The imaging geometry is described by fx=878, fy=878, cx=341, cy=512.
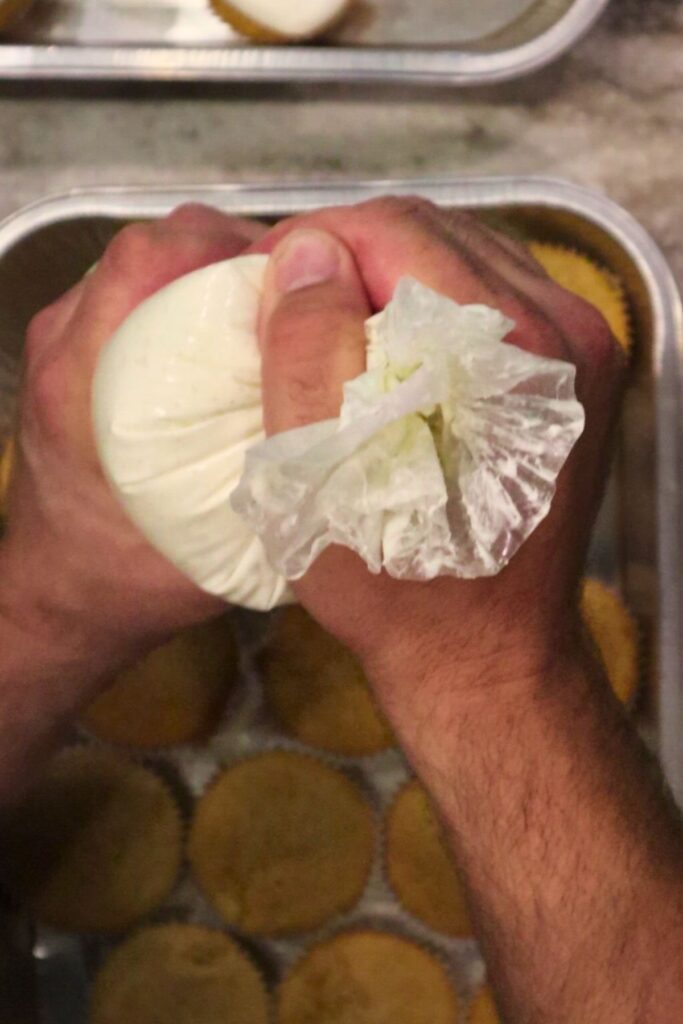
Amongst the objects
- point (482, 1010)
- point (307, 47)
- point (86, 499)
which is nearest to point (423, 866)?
point (482, 1010)

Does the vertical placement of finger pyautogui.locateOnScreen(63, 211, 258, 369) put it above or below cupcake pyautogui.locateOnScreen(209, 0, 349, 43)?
below

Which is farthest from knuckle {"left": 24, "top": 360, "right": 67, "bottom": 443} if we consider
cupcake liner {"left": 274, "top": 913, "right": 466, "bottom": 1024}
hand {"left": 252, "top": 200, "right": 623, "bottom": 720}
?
cupcake liner {"left": 274, "top": 913, "right": 466, "bottom": 1024}

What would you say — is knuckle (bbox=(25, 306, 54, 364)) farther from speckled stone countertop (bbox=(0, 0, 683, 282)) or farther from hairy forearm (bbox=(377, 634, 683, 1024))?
hairy forearm (bbox=(377, 634, 683, 1024))

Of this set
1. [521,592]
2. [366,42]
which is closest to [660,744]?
[521,592]

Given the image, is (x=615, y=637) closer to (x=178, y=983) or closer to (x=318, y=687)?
(x=318, y=687)

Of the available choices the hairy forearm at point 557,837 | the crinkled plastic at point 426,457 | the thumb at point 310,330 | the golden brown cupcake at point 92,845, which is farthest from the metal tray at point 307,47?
the golden brown cupcake at point 92,845

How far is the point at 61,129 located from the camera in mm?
1179

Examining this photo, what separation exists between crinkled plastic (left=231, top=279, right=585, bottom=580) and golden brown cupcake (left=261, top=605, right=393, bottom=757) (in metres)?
0.65

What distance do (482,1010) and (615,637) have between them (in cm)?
56

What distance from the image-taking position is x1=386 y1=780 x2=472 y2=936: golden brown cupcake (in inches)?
47.5

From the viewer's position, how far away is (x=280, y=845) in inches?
47.6

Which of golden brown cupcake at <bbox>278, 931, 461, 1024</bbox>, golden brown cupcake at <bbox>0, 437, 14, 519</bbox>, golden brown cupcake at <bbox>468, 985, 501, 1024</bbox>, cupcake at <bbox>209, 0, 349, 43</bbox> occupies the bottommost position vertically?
golden brown cupcake at <bbox>468, 985, 501, 1024</bbox>

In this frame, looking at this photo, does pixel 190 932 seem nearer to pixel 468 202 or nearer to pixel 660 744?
pixel 660 744

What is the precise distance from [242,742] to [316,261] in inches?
31.9
